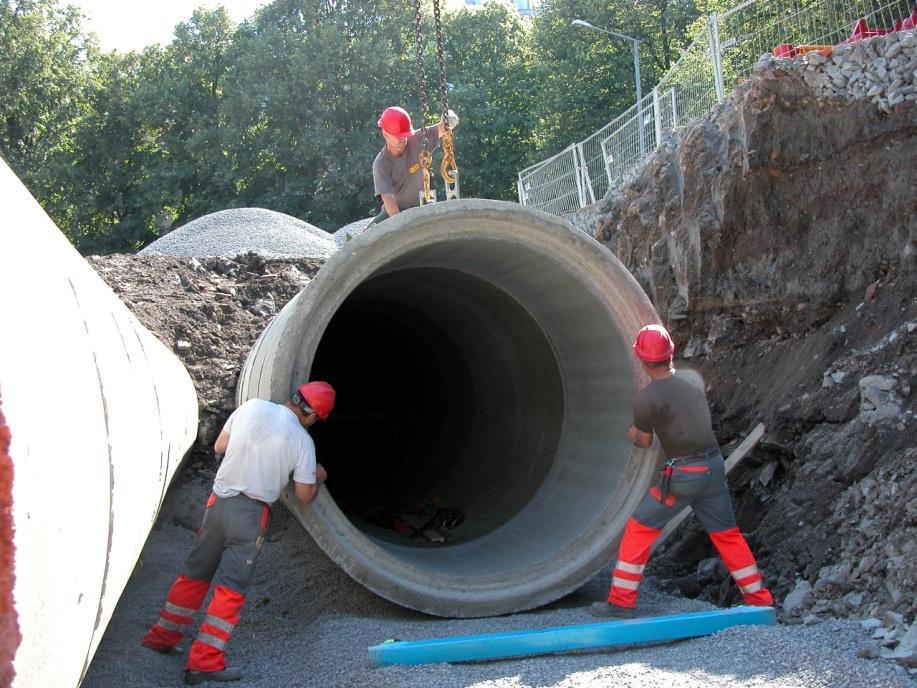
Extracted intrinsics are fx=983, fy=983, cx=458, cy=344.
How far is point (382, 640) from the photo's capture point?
455 centimetres

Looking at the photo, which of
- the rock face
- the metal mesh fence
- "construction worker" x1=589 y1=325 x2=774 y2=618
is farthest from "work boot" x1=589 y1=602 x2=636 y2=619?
the metal mesh fence

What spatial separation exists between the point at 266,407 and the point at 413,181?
2.74m

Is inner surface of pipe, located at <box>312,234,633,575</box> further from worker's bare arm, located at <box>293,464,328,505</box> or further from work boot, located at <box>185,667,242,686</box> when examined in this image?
work boot, located at <box>185,667,242,686</box>

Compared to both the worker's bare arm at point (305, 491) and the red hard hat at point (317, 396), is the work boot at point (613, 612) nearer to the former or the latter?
the worker's bare arm at point (305, 491)

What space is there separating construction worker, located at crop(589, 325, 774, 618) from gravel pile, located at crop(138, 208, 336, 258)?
32.1 ft

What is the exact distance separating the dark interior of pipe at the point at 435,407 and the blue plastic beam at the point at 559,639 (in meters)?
1.96

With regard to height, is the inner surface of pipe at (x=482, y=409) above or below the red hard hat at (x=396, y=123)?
below

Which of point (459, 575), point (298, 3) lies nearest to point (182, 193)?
point (298, 3)

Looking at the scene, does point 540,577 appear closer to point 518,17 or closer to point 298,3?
point 298,3

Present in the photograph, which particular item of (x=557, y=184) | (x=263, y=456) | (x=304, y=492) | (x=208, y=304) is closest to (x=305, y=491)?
(x=304, y=492)

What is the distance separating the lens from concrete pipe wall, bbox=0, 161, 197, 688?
1963 millimetres

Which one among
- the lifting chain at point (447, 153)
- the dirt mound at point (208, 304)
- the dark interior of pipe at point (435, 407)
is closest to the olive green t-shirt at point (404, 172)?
the dark interior of pipe at point (435, 407)

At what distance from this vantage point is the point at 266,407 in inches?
185

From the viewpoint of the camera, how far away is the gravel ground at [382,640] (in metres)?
3.75
